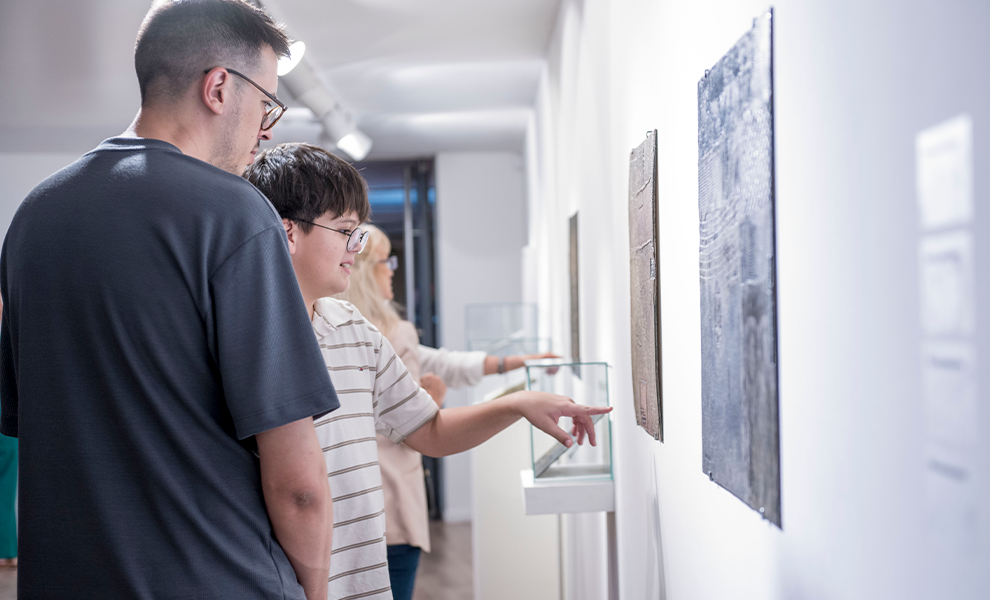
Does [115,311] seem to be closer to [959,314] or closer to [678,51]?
[959,314]

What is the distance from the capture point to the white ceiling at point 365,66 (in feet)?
7.30

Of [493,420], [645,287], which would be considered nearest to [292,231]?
[493,420]

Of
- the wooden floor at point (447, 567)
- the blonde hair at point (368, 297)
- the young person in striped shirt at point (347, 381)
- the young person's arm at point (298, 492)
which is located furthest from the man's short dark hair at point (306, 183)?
the wooden floor at point (447, 567)

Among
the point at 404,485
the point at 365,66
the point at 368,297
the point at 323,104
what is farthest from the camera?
the point at 323,104

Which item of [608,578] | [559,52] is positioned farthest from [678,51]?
[559,52]

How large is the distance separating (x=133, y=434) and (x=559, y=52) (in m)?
2.85

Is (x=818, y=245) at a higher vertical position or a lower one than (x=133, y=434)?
higher

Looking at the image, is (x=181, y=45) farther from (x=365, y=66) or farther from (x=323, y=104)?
(x=323, y=104)

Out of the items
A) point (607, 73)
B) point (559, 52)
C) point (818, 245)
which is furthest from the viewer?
point (559, 52)

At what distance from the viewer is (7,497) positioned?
6.43 ft

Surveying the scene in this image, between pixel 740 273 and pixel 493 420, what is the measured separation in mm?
684

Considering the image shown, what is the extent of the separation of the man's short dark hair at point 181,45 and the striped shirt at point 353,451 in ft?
1.61

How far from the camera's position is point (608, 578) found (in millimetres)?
2123

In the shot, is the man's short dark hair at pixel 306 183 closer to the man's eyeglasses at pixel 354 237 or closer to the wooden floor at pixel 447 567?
the man's eyeglasses at pixel 354 237
